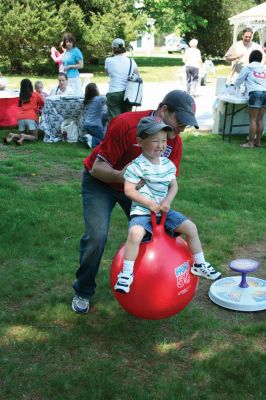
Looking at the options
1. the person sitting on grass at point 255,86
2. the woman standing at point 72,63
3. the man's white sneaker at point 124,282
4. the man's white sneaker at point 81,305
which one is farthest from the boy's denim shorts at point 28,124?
the man's white sneaker at point 124,282

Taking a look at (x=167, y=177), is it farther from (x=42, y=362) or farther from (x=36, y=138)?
(x=36, y=138)

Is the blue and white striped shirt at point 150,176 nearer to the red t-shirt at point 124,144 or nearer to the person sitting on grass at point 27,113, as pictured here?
the red t-shirt at point 124,144

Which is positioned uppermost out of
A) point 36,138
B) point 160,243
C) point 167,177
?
point 167,177

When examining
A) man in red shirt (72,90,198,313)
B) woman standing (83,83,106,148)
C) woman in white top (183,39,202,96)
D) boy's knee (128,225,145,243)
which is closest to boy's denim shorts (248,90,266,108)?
woman standing (83,83,106,148)

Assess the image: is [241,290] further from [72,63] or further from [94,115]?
[72,63]

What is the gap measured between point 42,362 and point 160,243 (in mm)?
1095

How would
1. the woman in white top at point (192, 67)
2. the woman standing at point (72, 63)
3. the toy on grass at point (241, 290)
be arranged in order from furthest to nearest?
the woman in white top at point (192, 67) → the woman standing at point (72, 63) → the toy on grass at point (241, 290)

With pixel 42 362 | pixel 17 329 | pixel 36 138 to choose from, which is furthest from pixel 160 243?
pixel 36 138

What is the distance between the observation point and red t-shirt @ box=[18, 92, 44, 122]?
10.1 metres

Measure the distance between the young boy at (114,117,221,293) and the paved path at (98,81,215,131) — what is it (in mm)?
Answer: 8510

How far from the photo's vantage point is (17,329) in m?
3.67

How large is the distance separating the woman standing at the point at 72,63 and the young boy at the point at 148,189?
27.9ft

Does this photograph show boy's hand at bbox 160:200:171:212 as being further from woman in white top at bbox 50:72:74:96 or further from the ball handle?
woman in white top at bbox 50:72:74:96

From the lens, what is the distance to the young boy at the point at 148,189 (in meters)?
3.04
